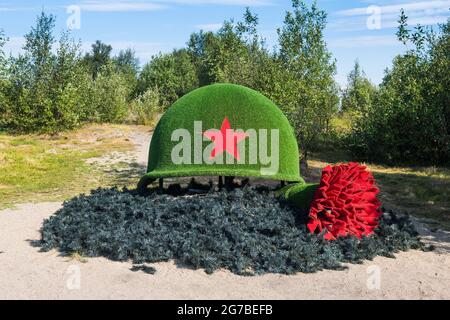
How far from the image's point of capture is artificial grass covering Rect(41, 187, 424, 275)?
21.1 feet

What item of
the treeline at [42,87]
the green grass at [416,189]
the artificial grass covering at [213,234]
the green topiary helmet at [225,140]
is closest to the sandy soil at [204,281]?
the artificial grass covering at [213,234]

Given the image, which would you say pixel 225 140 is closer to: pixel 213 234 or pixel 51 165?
pixel 213 234

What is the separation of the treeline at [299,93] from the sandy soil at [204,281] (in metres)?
8.87

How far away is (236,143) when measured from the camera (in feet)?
27.2

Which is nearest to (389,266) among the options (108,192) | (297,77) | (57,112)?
(108,192)

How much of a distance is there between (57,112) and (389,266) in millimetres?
20241

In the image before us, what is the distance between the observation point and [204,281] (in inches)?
234

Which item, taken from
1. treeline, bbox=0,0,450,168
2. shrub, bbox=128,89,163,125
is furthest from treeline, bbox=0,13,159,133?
shrub, bbox=128,89,163,125

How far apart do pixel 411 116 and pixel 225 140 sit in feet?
39.1

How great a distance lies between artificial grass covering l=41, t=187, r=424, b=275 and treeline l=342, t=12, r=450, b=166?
26.8 feet

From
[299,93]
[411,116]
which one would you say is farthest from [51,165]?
[411,116]

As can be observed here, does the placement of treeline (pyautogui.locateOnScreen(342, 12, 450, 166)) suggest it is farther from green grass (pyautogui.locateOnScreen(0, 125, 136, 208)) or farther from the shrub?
the shrub

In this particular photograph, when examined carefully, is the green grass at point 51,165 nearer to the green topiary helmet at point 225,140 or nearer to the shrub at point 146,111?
the green topiary helmet at point 225,140

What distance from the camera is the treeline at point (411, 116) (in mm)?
14477
